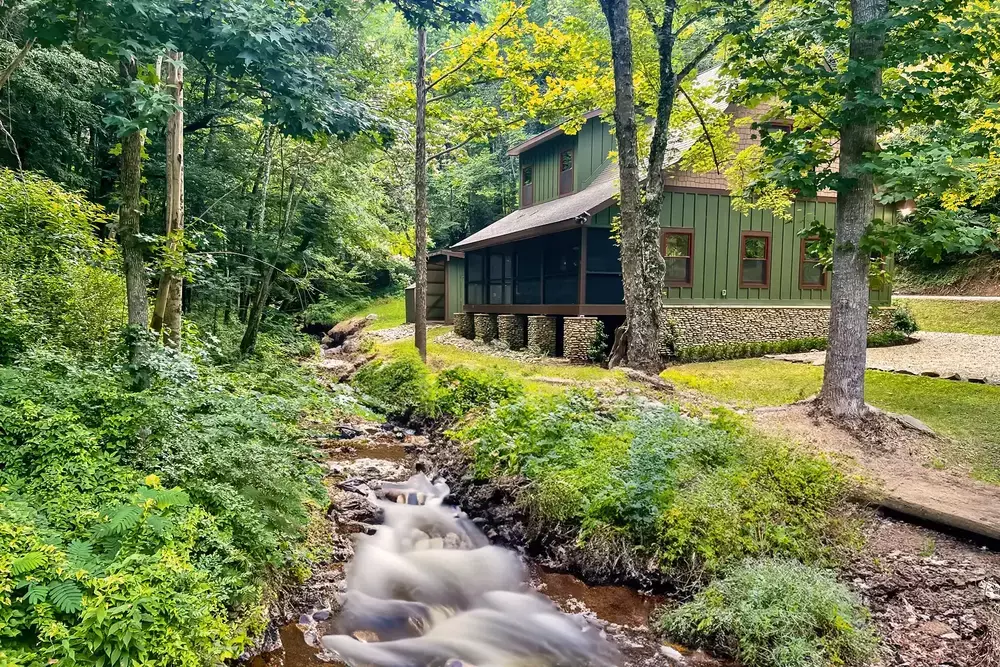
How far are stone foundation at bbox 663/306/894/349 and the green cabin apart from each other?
3 cm

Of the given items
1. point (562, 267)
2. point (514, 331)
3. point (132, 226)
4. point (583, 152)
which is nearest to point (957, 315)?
point (562, 267)

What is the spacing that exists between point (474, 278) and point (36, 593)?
19787mm

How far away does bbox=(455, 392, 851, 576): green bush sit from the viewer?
476 cm

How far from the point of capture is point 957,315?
18.7 m

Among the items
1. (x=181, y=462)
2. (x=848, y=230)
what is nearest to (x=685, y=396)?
(x=848, y=230)

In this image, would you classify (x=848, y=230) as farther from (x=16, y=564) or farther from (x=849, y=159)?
(x=16, y=564)

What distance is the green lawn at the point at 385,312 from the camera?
2554 centimetres

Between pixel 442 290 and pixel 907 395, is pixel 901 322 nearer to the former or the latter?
pixel 907 395

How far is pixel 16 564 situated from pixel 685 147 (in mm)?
15261

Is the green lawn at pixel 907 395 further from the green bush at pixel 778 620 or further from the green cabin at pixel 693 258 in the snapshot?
the green bush at pixel 778 620

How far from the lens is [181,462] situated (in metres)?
4.01

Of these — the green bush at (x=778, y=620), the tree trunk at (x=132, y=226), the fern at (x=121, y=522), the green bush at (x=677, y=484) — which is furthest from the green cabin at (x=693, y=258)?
the fern at (x=121, y=522)

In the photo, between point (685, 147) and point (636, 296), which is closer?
point (636, 296)

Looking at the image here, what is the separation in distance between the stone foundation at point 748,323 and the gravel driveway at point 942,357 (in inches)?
48.0
